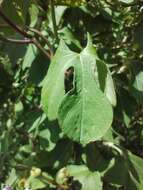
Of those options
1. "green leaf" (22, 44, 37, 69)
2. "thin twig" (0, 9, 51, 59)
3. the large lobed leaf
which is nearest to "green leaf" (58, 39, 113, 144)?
the large lobed leaf

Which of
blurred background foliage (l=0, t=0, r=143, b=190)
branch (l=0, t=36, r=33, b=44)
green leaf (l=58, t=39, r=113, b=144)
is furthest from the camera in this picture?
blurred background foliage (l=0, t=0, r=143, b=190)

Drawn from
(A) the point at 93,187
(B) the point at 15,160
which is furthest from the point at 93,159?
(B) the point at 15,160

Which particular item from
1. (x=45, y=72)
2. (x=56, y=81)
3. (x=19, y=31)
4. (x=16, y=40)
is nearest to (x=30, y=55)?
(x=45, y=72)

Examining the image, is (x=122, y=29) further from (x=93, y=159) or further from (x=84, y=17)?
(x=93, y=159)

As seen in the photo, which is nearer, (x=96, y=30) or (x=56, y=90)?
(x=56, y=90)

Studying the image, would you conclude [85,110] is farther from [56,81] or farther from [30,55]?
[30,55]

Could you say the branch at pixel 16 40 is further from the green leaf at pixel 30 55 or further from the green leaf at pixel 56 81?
the green leaf at pixel 56 81

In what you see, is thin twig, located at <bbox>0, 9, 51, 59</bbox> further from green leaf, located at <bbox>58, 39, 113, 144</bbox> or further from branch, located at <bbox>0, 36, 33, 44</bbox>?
green leaf, located at <bbox>58, 39, 113, 144</bbox>
